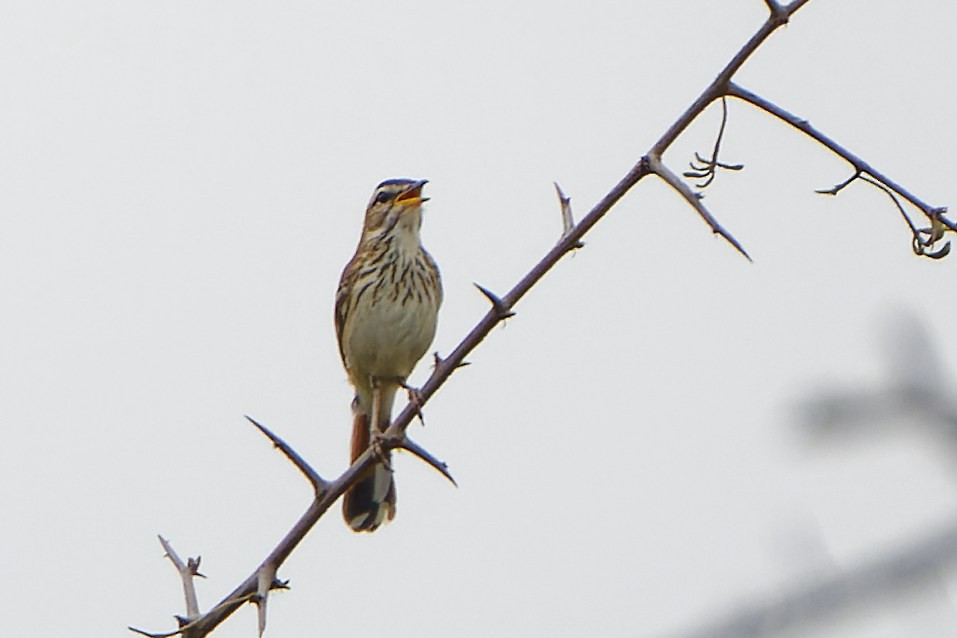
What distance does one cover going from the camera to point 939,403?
913 millimetres

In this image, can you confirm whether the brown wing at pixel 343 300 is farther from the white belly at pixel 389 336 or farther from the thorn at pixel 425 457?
the thorn at pixel 425 457

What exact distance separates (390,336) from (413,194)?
76 cm

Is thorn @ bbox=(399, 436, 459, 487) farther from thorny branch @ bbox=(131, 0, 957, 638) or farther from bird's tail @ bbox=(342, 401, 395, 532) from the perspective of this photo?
bird's tail @ bbox=(342, 401, 395, 532)

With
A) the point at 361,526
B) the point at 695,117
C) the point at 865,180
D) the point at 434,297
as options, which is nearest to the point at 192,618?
the point at 695,117

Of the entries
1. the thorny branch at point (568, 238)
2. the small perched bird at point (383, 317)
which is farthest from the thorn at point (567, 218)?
the small perched bird at point (383, 317)

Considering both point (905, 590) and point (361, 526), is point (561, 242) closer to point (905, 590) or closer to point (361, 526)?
point (905, 590)

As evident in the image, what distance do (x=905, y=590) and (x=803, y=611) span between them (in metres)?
0.07

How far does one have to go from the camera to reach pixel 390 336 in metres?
6.72

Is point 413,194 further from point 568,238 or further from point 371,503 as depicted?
point 568,238

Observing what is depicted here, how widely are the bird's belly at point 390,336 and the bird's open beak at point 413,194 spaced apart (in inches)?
20.7

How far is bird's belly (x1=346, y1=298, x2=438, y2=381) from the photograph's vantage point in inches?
264

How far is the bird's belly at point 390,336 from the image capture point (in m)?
6.71

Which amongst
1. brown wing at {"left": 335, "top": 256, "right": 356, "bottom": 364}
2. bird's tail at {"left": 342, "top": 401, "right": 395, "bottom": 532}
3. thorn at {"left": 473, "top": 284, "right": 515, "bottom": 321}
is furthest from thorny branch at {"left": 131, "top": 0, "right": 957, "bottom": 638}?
brown wing at {"left": 335, "top": 256, "right": 356, "bottom": 364}

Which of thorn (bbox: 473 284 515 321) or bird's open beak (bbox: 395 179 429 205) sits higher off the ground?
bird's open beak (bbox: 395 179 429 205)
